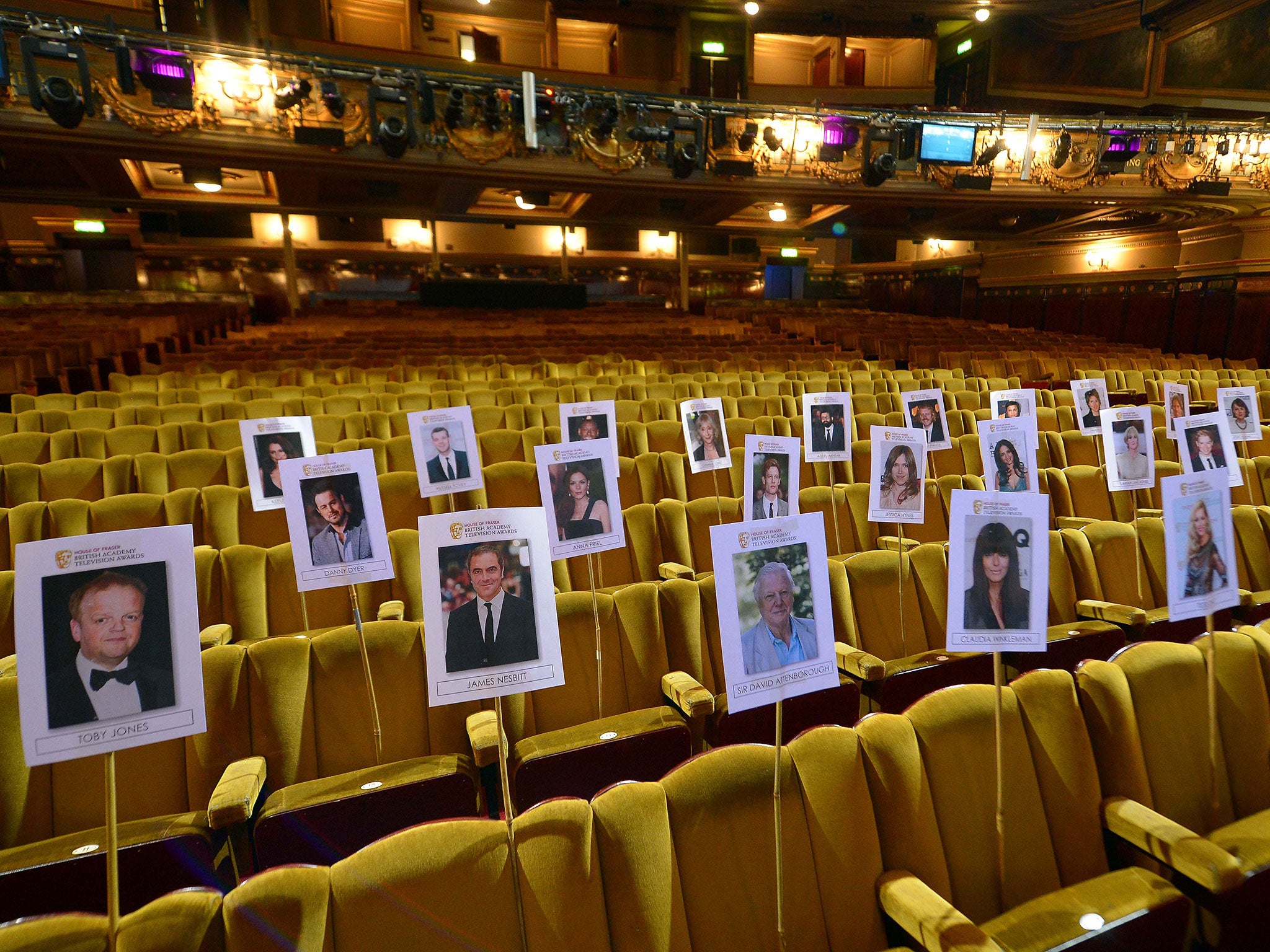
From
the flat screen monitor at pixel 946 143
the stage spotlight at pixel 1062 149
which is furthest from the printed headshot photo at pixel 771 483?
the stage spotlight at pixel 1062 149

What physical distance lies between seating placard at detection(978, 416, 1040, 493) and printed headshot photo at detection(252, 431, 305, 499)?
248cm

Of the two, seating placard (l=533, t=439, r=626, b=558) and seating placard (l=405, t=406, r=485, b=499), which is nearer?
seating placard (l=533, t=439, r=626, b=558)

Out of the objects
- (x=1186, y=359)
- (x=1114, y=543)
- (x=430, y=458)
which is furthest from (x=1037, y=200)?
(x=430, y=458)

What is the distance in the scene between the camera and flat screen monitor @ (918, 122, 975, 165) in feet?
26.7

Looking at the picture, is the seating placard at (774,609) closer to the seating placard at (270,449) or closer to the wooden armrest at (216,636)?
the wooden armrest at (216,636)

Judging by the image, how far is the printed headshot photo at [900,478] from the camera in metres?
2.17

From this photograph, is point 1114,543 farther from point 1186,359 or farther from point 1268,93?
point 1268,93

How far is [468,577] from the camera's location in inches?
43.1

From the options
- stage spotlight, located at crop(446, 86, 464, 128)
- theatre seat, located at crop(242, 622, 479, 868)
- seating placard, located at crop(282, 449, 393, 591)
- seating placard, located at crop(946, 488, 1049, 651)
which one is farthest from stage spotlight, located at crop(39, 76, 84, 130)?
seating placard, located at crop(946, 488, 1049, 651)

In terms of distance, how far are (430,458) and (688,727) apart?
1.21 m

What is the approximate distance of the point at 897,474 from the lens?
7.14 ft

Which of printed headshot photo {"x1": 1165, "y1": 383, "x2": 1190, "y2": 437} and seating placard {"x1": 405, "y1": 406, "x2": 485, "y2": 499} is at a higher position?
printed headshot photo {"x1": 1165, "y1": 383, "x2": 1190, "y2": 437}

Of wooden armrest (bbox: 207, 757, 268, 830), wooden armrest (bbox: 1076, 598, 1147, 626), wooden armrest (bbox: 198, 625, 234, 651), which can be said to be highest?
wooden armrest (bbox: 198, 625, 234, 651)

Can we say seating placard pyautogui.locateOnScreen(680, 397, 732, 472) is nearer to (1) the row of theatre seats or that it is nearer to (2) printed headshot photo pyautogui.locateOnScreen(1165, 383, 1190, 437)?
(1) the row of theatre seats
